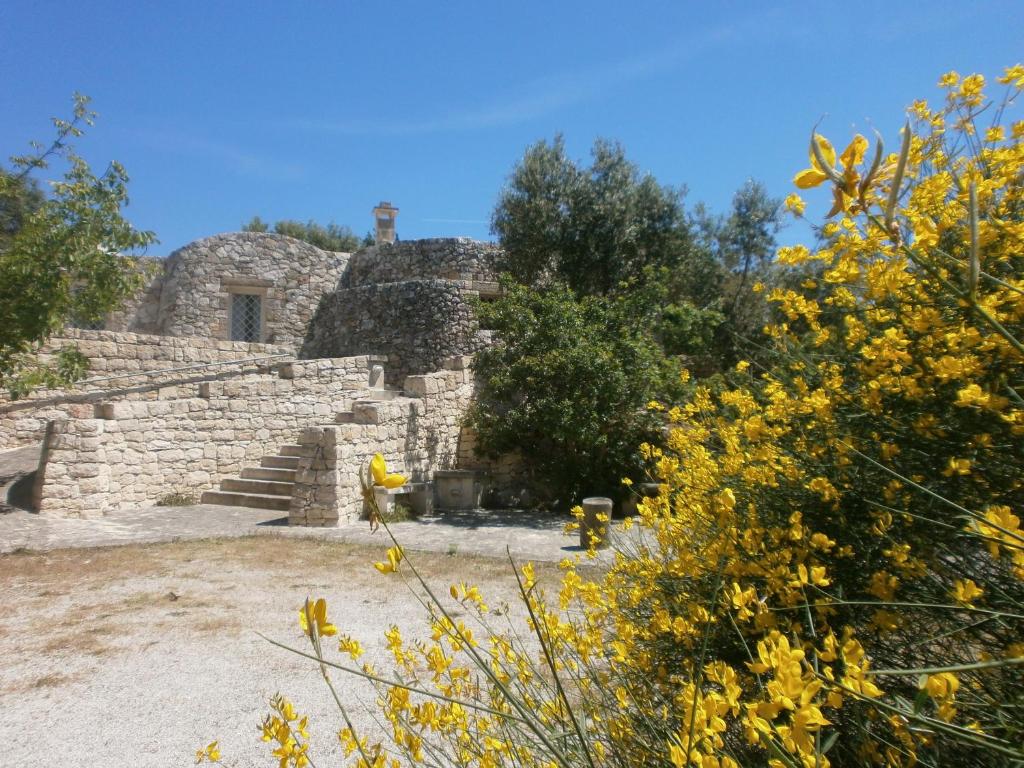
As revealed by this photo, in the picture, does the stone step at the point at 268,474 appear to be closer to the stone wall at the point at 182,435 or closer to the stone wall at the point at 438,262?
the stone wall at the point at 182,435

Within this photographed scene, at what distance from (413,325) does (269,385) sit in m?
3.77

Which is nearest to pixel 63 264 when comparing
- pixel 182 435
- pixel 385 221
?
pixel 182 435

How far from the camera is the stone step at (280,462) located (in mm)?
10500

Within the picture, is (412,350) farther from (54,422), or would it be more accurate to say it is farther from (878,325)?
(878,325)

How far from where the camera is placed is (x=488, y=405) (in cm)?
1126

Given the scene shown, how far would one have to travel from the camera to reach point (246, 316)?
16.8m

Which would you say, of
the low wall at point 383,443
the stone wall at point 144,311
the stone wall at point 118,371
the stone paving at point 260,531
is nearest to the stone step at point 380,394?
the low wall at point 383,443

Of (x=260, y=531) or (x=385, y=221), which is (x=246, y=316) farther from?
(x=260, y=531)

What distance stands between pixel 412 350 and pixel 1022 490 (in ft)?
43.4

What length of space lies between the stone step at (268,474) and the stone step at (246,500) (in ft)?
1.28

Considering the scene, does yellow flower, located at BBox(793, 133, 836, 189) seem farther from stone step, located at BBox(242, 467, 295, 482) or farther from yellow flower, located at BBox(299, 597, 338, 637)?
stone step, located at BBox(242, 467, 295, 482)

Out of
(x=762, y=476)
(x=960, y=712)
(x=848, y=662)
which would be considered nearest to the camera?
(x=848, y=662)

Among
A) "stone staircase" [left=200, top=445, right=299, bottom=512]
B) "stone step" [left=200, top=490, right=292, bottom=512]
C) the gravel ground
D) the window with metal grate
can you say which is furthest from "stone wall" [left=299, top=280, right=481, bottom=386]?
the gravel ground

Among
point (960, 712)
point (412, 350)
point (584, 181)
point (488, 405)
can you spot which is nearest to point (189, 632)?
point (960, 712)
